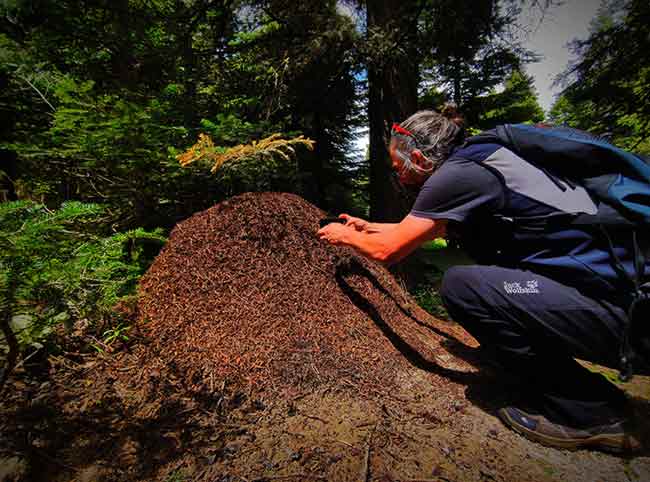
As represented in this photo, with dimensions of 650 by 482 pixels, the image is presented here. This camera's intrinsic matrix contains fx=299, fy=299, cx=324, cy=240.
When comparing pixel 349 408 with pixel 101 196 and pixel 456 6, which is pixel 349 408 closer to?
pixel 101 196

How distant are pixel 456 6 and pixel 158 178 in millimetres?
4311

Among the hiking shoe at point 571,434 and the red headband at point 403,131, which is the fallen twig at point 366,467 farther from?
the red headband at point 403,131

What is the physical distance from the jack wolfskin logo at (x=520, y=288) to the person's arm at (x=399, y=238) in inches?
19.5

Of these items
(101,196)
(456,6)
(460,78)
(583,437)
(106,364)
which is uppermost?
(460,78)

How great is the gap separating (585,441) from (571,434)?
0.20 ft

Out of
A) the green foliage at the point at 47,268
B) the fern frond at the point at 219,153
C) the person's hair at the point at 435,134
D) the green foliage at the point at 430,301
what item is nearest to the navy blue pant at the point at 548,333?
the person's hair at the point at 435,134

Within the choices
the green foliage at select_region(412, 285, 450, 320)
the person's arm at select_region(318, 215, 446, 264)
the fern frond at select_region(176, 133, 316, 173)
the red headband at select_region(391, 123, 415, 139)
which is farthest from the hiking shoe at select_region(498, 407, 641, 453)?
the fern frond at select_region(176, 133, 316, 173)

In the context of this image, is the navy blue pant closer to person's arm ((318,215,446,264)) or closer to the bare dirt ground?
the bare dirt ground

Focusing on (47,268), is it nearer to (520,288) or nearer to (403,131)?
(403,131)

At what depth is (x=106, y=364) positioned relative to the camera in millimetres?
2016

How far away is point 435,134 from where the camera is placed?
199cm

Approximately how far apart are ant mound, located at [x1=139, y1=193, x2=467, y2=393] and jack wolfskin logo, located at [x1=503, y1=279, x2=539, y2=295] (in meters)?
0.88

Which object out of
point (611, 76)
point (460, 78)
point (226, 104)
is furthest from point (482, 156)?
point (460, 78)

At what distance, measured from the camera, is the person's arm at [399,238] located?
176 centimetres
